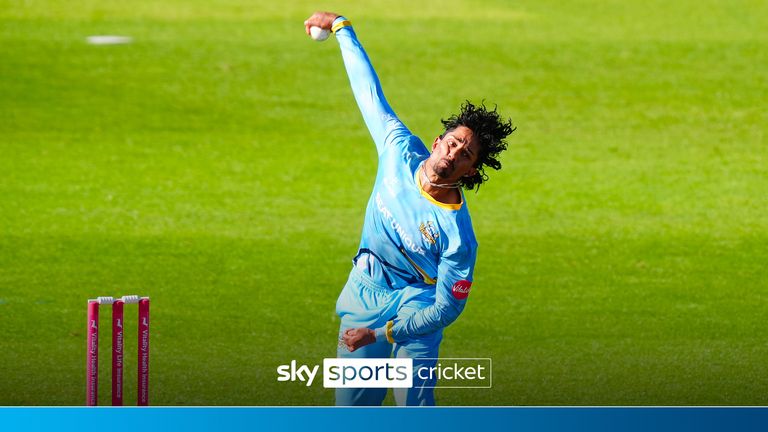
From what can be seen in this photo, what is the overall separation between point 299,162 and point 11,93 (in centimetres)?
574

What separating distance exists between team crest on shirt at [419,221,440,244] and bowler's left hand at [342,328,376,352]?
62 centimetres

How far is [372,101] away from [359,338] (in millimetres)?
1435

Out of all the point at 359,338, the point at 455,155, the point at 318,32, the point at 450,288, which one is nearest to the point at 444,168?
the point at 455,155

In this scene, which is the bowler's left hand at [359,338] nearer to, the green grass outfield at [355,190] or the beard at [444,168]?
the beard at [444,168]

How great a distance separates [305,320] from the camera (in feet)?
44.8

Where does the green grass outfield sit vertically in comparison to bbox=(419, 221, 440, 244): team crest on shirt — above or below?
above

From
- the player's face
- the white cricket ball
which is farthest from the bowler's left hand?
the white cricket ball

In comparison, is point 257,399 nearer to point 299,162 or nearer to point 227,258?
point 227,258

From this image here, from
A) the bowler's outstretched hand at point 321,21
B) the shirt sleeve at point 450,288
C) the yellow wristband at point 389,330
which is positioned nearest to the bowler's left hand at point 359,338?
the yellow wristband at point 389,330

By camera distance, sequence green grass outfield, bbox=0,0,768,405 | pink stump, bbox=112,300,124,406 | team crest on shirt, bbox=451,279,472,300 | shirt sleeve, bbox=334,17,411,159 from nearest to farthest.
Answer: team crest on shirt, bbox=451,279,472,300, shirt sleeve, bbox=334,17,411,159, pink stump, bbox=112,300,124,406, green grass outfield, bbox=0,0,768,405

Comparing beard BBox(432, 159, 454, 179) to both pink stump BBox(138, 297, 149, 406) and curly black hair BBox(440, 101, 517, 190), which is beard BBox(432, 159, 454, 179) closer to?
curly black hair BBox(440, 101, 517, 190)

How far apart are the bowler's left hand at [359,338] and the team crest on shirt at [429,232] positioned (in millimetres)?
616

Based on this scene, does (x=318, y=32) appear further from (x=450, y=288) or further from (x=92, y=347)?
(x=92, y=347)

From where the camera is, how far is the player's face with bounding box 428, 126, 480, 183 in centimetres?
787
